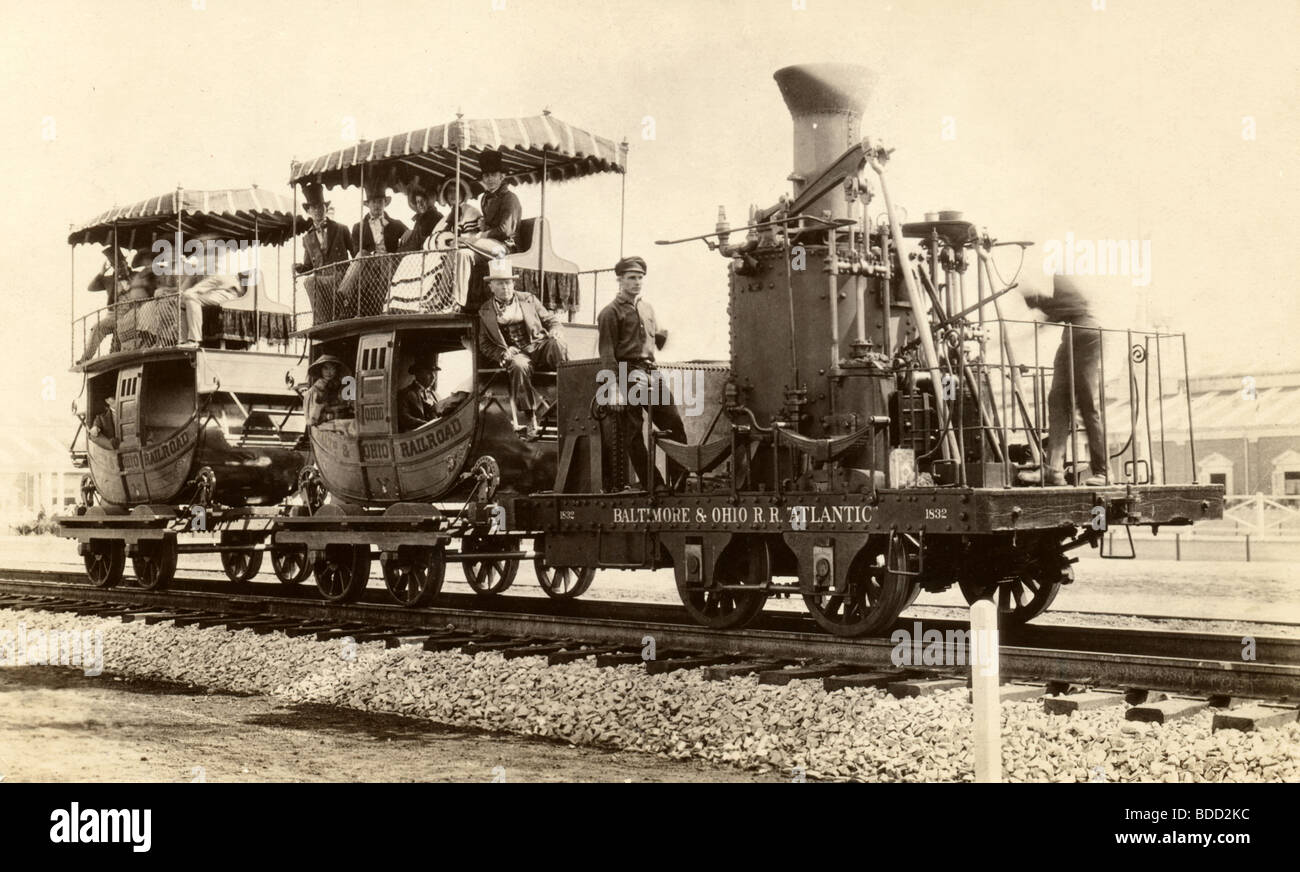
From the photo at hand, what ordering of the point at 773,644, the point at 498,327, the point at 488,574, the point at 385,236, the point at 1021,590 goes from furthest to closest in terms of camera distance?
the point at 488,574
the point at 385,236
the point at 498,327
the point at 1021,590
the point at 773,644

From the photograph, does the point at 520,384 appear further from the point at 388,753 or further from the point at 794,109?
the point at 388,753

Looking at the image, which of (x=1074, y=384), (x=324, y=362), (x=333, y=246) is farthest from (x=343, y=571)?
(x=1074, y=384)

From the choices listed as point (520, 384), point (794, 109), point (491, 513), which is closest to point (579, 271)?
point (520, 384)

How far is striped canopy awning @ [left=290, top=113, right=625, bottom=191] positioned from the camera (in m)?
13.5

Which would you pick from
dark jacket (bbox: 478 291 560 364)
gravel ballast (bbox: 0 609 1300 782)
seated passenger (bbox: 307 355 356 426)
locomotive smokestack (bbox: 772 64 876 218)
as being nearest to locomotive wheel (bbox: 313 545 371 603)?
seated passenger (bbox: 307 355 356 426)

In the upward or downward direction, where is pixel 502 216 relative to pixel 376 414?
upward

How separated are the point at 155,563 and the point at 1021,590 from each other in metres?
10.9

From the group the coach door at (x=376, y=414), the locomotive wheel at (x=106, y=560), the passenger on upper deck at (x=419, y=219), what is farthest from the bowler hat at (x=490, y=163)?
the locomotive wheel at (x=106, y=560)

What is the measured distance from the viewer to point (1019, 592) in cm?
1110

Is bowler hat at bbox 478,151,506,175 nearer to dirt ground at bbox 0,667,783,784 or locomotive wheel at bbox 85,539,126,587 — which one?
dirt ground at bbox 0,667,783,784

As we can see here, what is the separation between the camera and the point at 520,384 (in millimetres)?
13188

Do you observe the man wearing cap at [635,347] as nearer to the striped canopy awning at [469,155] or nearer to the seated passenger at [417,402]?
the striped canopy awning at [469,155]

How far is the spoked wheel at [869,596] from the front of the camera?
960 cm

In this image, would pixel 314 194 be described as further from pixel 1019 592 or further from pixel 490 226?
pixel 1019 592
